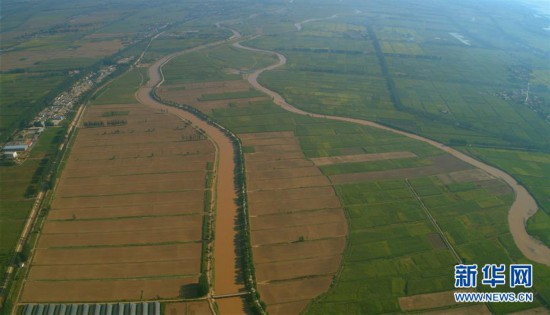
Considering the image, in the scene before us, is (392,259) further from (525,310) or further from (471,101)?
(471,101)

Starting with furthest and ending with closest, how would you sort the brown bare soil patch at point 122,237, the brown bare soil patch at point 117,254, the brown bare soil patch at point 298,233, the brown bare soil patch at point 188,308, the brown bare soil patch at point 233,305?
the brown bare soil patch at point 298,233
the brown bare soil patch at point 122,237
the brown bare soil patch at point 117,254
the brown bare soil patch at point 233,305
the brown bare soil patch at point 188,308

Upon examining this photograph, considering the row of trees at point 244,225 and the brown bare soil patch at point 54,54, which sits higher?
the brown bare soil patch at point 54,54

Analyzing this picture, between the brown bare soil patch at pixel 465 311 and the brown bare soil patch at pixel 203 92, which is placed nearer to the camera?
the brown bare soil patch at pixel 465 311

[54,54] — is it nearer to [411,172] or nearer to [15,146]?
[15,146]

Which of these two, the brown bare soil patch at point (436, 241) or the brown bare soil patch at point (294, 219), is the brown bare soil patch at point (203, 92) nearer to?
the brown bare soil patch at point (294, 219)

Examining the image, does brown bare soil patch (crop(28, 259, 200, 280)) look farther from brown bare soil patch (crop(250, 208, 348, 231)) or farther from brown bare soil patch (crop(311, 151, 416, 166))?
brown bare soil patch (crop(311, 151, 416, 166))

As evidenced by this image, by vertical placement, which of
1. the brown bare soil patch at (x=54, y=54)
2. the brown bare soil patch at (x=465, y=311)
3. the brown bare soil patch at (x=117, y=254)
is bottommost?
the brown bare soil patch at (x=465, y=311)

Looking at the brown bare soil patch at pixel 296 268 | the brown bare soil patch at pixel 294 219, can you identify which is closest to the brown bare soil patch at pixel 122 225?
the brown bare soil patch at pixel 294 219
